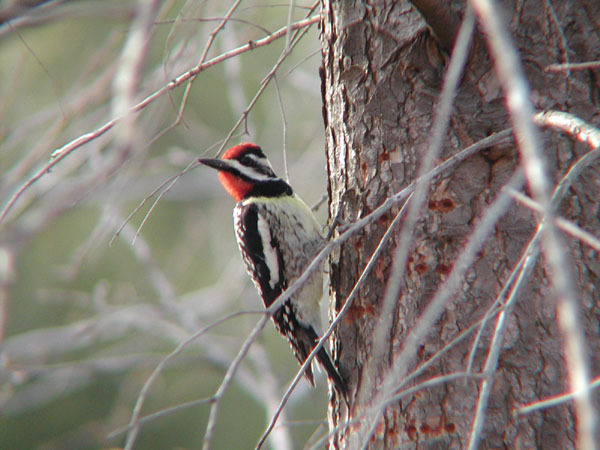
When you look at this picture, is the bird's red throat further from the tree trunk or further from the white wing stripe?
the tree trunk

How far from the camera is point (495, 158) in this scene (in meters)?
2.15


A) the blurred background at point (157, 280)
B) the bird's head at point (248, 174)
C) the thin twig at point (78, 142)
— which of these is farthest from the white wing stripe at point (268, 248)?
the thin twig at point (78, 142)

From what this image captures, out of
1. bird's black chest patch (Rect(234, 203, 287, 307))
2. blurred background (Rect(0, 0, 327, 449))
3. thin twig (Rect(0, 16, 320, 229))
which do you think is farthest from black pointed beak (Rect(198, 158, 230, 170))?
thin twig (Rect(0, 16, 320, 229))

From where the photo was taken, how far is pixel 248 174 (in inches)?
147

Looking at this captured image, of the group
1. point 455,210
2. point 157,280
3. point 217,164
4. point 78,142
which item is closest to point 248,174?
point 217,164

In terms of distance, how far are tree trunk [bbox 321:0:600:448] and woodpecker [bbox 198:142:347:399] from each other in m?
1.03

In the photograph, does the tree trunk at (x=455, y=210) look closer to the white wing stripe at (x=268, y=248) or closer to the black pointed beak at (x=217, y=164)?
the black pointed beak at (x=217, y=164)

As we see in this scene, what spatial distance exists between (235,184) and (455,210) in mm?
1799

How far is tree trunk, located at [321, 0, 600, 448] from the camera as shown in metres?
1.98

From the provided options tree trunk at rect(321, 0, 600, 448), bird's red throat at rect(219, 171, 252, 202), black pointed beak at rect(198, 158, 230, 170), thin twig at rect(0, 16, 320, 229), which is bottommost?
tree trunk at rect(321, 0, 600, 448)

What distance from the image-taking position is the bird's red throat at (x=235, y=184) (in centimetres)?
373

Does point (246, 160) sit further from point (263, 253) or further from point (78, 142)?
point (78, 142)

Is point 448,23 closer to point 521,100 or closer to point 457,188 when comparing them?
point 457,188

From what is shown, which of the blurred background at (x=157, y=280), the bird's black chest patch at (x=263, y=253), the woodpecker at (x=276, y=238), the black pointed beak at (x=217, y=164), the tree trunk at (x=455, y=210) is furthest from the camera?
the blurred background at (x=157, y=280)
